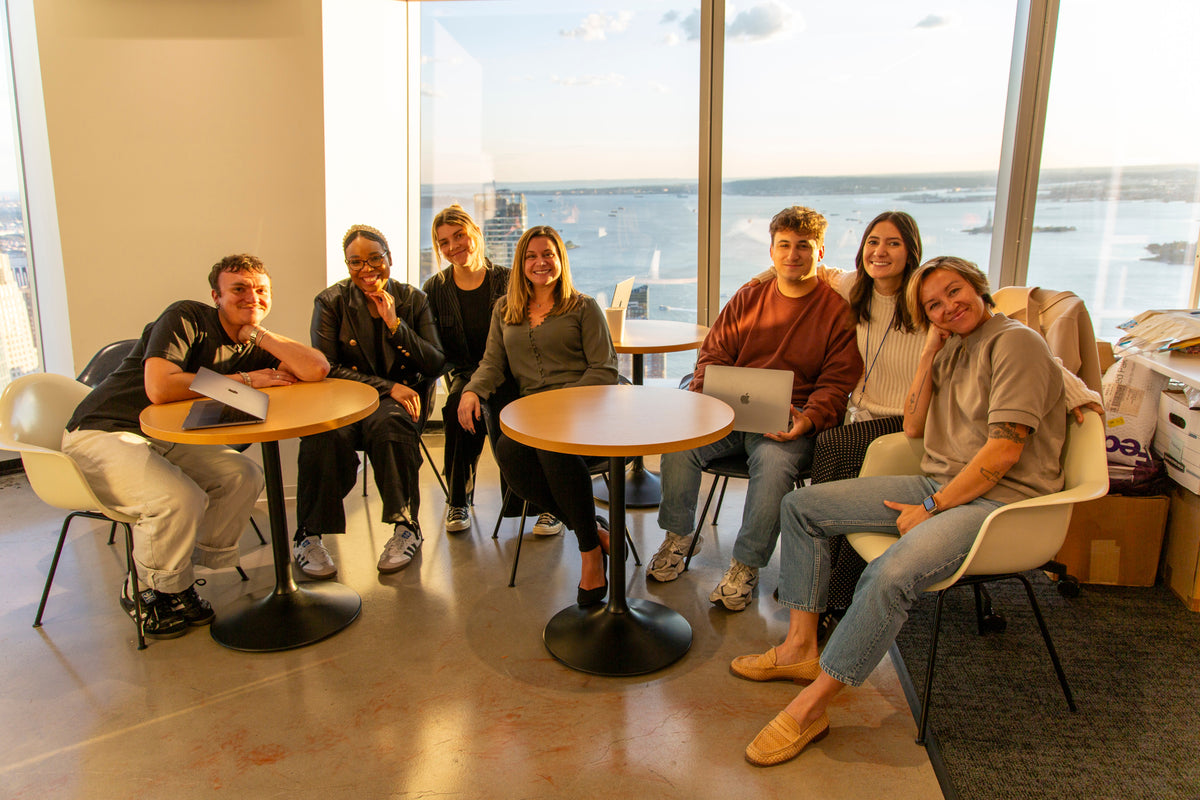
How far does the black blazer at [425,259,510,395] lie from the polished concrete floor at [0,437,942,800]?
99 cm

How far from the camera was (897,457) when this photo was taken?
91.6 inches

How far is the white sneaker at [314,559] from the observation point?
2.91 m

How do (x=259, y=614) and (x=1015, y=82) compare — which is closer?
(x=259, y=614)

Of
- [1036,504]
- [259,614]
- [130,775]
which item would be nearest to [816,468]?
[1036,504]

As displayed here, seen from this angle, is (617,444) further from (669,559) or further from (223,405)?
(223,405)

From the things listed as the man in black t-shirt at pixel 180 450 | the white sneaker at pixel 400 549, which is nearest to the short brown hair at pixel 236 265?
the man in black t-shirt at pixel 180 450

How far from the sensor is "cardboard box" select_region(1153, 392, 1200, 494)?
2.60 meters

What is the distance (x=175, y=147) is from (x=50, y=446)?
143 cm

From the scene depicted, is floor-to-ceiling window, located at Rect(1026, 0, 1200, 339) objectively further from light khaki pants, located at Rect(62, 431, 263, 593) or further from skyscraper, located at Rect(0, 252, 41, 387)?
skyscraper, located at Rect(0, 252, 41, 387)

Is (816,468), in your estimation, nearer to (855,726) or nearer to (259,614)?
(855,726)

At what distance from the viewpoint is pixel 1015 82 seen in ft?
12.9

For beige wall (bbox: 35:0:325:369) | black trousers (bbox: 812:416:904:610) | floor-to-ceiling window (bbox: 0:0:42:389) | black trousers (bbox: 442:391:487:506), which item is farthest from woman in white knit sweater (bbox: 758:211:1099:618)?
floor-to-ceiling window (bbox: 0:0:42:389)

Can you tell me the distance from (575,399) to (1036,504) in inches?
52.4

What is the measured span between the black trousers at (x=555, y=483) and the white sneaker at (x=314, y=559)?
831mm
